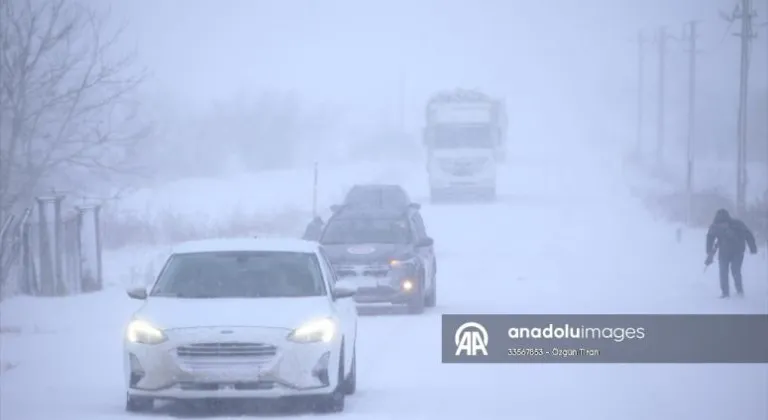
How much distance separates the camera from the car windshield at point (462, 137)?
54844 mm

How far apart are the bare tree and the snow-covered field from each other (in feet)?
8.92

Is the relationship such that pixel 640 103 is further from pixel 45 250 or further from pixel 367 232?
pixel 45 250

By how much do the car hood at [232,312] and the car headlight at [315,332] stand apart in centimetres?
6

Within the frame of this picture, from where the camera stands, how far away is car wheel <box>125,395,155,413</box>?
13.5 meters

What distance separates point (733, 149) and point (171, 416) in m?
53.0

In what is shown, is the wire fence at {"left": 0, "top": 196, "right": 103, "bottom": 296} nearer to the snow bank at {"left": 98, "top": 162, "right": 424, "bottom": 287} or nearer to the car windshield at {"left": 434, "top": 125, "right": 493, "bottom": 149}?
the snow bank at {"left": 98, "top": 162, "right": 424, "bottom": 287}

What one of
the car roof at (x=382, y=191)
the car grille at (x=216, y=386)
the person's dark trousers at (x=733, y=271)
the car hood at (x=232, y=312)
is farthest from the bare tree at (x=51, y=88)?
the car grille at (x=216, y=386)

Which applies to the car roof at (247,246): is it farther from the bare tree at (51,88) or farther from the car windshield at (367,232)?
the bare tree at (51,88)

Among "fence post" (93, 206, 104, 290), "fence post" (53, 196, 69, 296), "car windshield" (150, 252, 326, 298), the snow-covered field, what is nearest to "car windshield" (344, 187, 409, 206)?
the snow-covered field

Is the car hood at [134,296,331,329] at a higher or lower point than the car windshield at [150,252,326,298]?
lower

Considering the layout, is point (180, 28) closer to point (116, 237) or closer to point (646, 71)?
point (116, 237)

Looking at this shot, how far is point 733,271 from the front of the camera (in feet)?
84.9

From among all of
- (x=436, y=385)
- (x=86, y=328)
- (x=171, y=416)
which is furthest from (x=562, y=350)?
(x=86, y=328)

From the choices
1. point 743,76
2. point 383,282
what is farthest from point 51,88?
point 743,76
